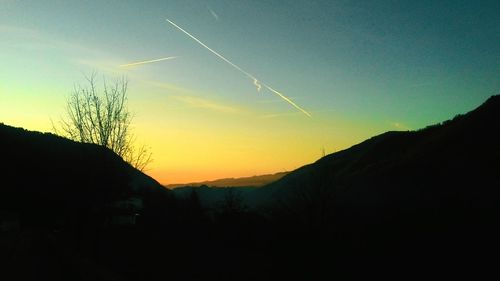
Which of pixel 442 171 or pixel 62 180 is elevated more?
pixel 62 180

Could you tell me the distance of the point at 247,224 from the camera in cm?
3462

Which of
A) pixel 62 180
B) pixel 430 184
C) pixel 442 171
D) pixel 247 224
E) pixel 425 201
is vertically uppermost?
pixel 62 180

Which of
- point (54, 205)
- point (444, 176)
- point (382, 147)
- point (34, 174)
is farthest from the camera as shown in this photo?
point (382, 147)

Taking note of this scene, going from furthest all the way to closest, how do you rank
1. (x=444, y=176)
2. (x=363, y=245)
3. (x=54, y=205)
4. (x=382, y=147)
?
1. (x=382, y=147)
2. (x=444, y=176)
3. (x=54, y=205)
4. (x=363, y=245)

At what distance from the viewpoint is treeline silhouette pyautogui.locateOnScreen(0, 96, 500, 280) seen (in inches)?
863

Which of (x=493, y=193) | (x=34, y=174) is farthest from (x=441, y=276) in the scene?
(x=34, y=174)

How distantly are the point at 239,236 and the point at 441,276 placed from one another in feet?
46.4

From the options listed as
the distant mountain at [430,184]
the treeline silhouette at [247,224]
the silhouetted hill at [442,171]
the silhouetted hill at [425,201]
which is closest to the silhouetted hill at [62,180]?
the treeline silhouette at [247,224]

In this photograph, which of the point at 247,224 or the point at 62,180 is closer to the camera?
the point at 247,224

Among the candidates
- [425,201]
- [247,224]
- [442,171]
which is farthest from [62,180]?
[442,171]

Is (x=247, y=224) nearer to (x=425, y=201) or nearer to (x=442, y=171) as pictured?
(x=425, y=201)

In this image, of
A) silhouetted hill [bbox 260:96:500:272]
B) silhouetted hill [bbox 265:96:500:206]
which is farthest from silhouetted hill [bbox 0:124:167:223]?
silhouetted hill [bbox 265:96:500:206]

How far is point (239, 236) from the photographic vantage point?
32.5 m

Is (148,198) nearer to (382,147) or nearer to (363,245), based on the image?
(363,245)
